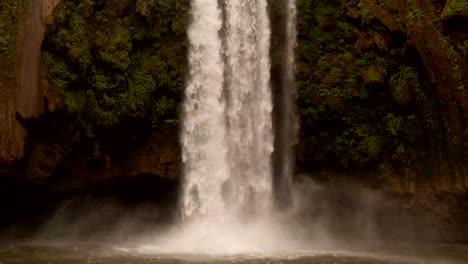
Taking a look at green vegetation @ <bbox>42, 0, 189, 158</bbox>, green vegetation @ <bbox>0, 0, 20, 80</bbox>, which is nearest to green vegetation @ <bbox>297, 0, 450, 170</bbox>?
green vegetation @ <bbox>42, 0, 189, 158</bbox>

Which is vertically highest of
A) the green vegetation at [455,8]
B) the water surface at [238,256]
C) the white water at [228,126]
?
the green vegetation at [455,8]

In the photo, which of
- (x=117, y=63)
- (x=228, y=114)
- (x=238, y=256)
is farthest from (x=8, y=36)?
(x=238, y=256)

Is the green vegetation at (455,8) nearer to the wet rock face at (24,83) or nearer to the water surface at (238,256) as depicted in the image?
the water surface at (238,256)

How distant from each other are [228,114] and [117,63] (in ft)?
11.4

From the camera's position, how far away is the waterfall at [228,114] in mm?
17219

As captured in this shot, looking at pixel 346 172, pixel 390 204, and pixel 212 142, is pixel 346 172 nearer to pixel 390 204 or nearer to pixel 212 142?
pixel 390 204

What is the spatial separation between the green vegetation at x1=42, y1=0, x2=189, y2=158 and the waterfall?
612 mm

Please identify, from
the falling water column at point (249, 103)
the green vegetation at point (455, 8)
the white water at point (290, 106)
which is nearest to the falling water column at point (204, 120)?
the falling water column at point (249, 103)

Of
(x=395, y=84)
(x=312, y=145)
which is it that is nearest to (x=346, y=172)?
(x=312, y=145)

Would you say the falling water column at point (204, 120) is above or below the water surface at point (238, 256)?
above

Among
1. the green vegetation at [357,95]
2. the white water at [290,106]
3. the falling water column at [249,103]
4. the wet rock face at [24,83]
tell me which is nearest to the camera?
the wet rock face at [24,83]

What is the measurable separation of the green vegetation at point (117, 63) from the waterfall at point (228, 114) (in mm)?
612

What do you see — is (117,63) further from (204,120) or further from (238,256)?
(238,256)

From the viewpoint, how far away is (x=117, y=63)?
17062 mm
